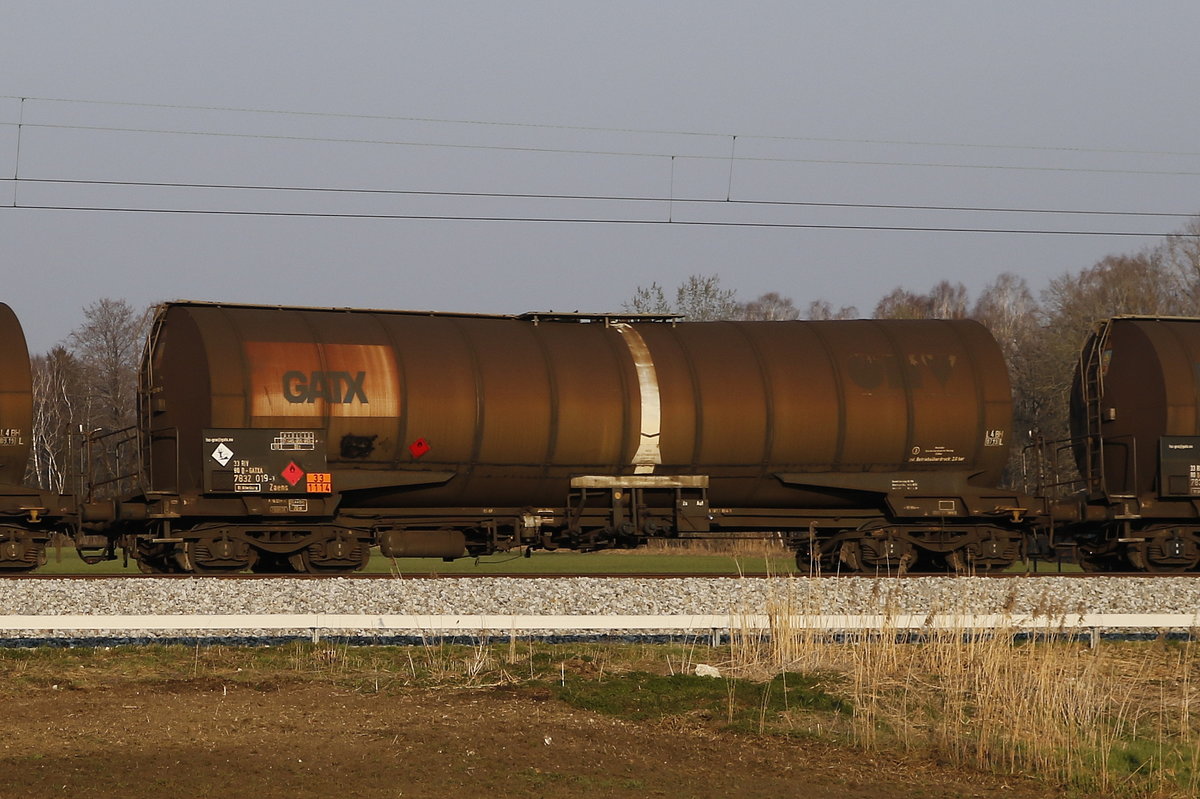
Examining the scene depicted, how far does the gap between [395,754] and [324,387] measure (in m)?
Result: 10.8

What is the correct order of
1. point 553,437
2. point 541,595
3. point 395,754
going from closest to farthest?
point 395,754 → point 541,595 → point 553,437

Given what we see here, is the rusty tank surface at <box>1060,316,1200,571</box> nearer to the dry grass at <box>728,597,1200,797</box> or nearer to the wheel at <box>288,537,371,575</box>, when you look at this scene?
the dry grass at <box>728,597,1200,797</box>

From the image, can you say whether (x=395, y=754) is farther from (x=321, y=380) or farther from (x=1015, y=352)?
(x=1015, y=352)

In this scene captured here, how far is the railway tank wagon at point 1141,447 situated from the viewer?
20297 millimetres

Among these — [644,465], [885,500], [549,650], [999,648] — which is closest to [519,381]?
[644,465]

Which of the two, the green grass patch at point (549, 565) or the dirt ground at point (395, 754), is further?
the green grass patch at point (549, 565)

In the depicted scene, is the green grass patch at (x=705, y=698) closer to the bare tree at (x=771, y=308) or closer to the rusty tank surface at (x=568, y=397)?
the rusty tank surface at (x=568, y=397)

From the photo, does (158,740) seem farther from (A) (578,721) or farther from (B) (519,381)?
(B) (519,381)

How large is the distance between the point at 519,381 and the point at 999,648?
1001 cm

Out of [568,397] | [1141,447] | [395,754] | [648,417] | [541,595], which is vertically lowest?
[395,754]

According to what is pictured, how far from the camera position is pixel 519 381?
61.6ft

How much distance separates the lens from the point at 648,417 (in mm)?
19062

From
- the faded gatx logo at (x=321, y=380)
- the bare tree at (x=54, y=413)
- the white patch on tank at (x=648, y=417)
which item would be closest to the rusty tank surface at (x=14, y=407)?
the faded gatx logo at (x=321, y=380)

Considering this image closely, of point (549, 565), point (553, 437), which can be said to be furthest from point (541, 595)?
point (549, 565)
